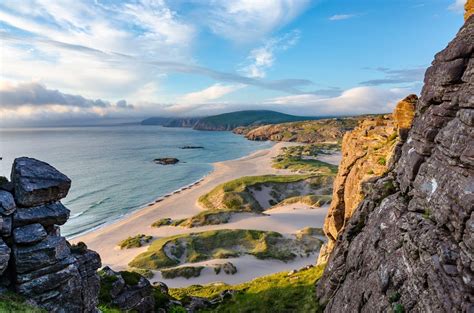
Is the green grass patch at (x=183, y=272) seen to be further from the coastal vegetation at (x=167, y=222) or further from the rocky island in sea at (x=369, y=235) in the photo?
the coastal vegetation at (x=167, y=222)

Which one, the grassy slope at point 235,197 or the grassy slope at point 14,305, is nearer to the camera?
the grassy slope at point 14,305

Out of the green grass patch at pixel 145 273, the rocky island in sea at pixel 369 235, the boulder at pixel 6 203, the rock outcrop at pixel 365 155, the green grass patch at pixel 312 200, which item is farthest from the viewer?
the green grass patch at pixel 312 200

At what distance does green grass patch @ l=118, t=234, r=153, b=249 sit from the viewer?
210 feet

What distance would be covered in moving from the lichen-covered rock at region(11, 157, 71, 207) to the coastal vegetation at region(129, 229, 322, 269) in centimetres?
A: 3783

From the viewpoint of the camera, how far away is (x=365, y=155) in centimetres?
2858

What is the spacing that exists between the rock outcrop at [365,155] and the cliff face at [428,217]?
12.8 ft

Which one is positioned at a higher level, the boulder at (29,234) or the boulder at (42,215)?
the boulder at (42,215)

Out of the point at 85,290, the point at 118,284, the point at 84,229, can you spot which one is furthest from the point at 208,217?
the point at 85,290

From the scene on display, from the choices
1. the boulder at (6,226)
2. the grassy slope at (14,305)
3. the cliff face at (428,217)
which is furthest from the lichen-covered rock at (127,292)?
the cliff face at (428,217)

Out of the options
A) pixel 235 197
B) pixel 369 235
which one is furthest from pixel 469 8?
pixel 235 197

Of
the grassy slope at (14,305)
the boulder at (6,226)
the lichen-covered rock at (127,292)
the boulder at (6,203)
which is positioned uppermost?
the boulder at (6,203)

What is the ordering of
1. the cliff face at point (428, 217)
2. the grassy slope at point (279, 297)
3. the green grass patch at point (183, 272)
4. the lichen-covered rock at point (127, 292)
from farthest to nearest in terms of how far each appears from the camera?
the green grass patch at point (183, 272), the grassy slope at point (279, 297), the lichen-covered rock at point (127, 292), the cliff face at point (428, 217)

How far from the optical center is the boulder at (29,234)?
15.3 m

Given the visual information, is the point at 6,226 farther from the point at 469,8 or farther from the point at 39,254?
the point at 469,8
